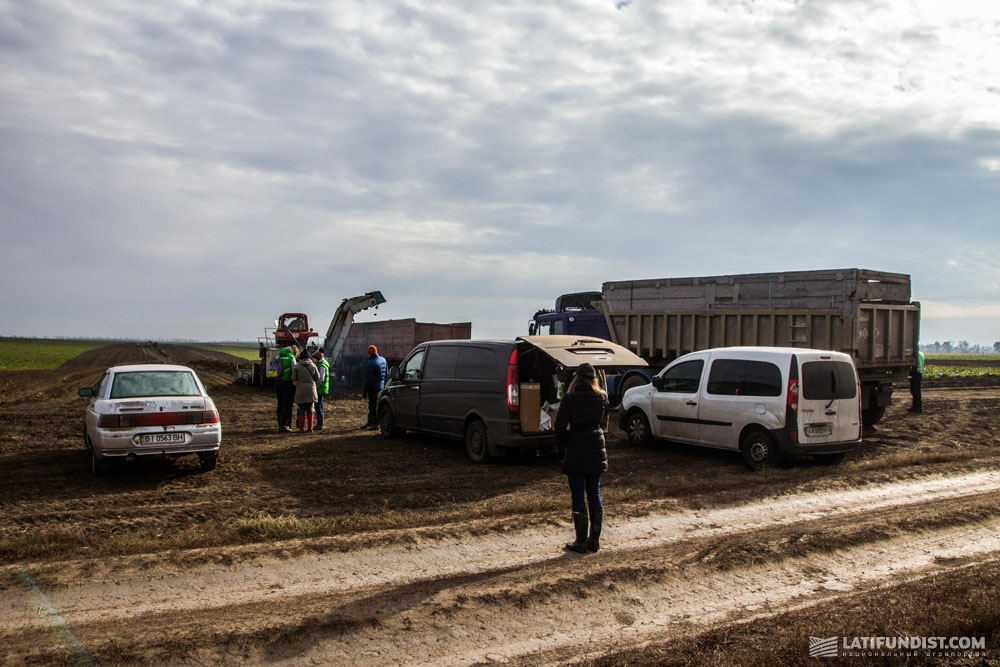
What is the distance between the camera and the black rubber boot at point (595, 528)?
21.9ft

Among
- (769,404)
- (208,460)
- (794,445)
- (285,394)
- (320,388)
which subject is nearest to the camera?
(208,460)

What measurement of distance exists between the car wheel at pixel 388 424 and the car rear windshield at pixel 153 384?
3.88 meters

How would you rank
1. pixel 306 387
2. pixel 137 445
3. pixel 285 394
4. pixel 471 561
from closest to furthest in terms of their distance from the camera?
pixel 471 561, pixel 137 445, pixel 306 387, pixel 285 394

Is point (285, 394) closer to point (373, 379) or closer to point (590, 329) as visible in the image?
point (373, 379)

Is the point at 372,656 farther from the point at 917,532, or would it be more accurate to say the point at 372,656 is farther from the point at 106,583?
the point at 917,532

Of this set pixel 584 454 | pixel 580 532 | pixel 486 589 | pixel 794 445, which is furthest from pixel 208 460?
pixel 794 445

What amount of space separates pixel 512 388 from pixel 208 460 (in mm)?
4313

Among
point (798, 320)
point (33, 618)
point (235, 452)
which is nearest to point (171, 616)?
point (33, 618)

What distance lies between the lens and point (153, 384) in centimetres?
1053

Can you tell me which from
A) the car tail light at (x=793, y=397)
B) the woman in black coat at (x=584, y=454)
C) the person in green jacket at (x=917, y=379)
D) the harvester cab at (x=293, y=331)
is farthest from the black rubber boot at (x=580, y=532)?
the harvester cab at (x=293, y=331)

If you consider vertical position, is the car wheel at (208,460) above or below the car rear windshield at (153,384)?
below

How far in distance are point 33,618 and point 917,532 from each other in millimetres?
7300

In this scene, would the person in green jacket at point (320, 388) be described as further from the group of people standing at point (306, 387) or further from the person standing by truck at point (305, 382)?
the person standing by truck at point (305, 382)

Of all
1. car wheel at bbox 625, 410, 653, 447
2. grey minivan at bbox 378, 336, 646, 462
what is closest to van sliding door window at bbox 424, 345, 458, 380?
grey minivan at bbox 378, 336, 646, 462
